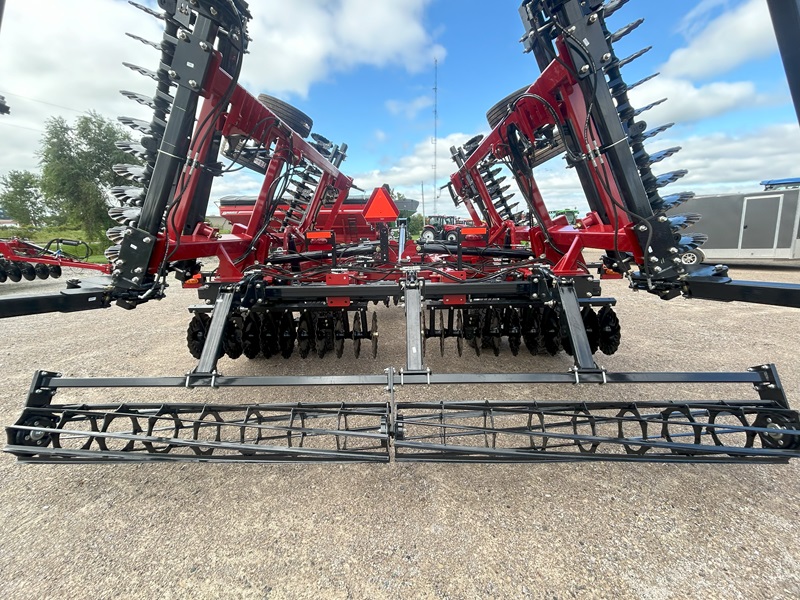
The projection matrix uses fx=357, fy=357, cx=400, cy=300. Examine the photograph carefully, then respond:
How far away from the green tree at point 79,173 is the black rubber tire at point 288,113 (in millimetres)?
25645

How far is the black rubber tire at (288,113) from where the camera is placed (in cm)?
507

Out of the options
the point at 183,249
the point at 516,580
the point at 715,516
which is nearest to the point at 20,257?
the point at 183,249

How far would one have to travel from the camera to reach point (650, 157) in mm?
2775

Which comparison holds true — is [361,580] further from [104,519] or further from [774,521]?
[774,521]

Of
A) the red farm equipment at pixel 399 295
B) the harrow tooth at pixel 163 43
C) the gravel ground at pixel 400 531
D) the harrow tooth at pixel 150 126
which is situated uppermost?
the harrow tooth at pixel 163 43

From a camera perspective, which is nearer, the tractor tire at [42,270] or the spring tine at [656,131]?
the spring tine at [656,131]

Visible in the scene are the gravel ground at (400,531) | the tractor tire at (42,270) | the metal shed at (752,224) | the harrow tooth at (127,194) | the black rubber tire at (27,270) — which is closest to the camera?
the gravel ground at (400,531)

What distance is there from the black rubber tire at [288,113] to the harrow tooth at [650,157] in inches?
165

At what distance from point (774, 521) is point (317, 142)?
25.3ft

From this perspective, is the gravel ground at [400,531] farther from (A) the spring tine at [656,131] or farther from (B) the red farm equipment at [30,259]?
(B) the red farm equipment at [30,259]

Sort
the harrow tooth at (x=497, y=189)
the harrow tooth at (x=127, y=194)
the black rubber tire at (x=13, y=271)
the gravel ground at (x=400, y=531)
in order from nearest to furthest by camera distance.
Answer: the gravel ground at (x=400, y=531), the harrow tooth at (x=127, y=194), the harrow tooth at (x=497, y=189), the black rubber tire at (x=13, y=271)

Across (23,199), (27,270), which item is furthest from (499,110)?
(23,199)

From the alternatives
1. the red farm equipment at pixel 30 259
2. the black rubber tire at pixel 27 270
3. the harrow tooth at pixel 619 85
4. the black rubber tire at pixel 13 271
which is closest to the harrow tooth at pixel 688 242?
the harrow tooth at pixel 619 85

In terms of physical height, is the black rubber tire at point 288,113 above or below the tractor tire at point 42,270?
above
